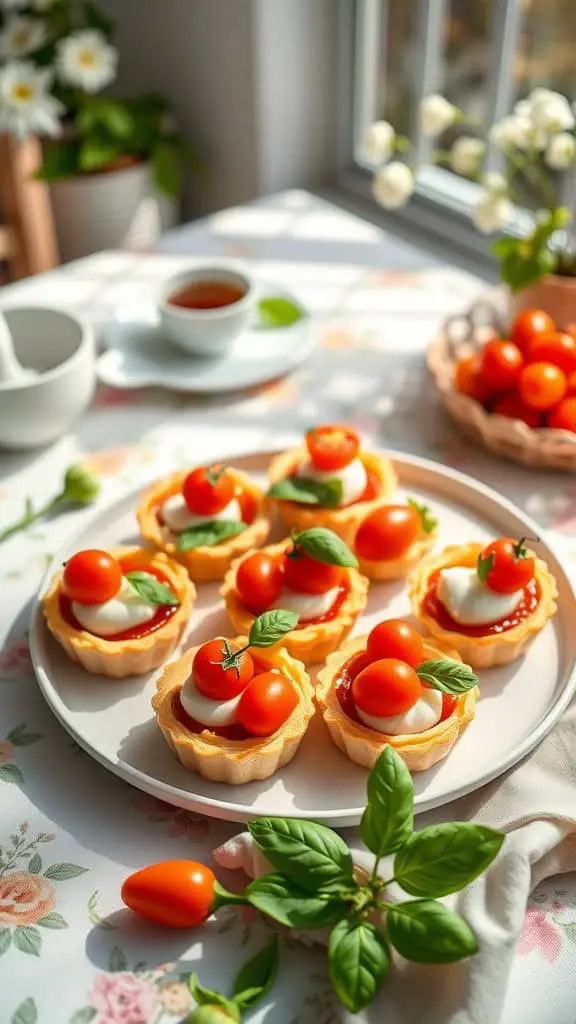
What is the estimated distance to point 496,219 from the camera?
5.23ft

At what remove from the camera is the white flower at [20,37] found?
2348 millimetres

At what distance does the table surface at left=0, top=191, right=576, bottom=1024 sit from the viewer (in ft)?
2.99

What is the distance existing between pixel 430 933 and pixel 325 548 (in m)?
0.42

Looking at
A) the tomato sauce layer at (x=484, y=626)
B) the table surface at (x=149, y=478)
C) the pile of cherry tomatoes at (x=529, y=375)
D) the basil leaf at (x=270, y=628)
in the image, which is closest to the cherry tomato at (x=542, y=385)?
the pile of cherry tomatoes at (x=529, y=375)

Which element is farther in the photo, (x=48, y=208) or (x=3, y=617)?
(x=48, y=208)

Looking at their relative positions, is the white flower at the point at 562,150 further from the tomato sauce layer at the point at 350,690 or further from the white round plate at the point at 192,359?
the tomato sauce layer at the point at 350,690

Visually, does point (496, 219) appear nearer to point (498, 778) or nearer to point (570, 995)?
point (498, 778)

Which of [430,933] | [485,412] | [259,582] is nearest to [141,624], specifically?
[259,582]

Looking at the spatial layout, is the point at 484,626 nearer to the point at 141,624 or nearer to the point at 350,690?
the point at 350,690

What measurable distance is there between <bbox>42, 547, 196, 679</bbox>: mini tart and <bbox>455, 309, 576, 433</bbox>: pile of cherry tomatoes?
514mm

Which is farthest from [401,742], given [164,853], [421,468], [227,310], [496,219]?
[496,219]

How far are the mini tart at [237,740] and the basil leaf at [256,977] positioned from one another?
0.54 feet

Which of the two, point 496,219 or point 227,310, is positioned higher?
point 496,219

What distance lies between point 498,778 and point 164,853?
1.08 feet
